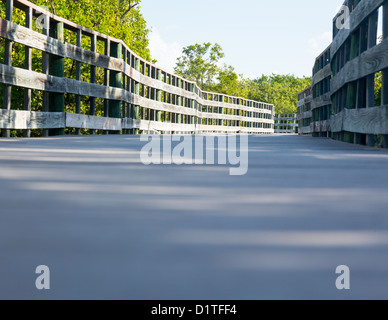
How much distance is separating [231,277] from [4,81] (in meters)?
7.16

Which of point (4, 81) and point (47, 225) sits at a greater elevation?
point (4, 81)

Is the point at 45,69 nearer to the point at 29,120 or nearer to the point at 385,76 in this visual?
the point at 29,120

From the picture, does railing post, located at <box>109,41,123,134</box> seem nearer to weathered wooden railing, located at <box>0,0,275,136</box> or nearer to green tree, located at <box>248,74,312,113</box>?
weathered wooden railing, located at <box>0,0,275,136</box>

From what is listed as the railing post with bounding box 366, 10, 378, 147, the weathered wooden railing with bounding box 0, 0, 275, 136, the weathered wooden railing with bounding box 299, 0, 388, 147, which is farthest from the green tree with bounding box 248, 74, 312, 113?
the railing post with bounding box 366, 10, 378, 147

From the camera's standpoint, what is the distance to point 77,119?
10.6 m

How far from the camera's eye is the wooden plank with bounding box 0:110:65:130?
7649 millimetres

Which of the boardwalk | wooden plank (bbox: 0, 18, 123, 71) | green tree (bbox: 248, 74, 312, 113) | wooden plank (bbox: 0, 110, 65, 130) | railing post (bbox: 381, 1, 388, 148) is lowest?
the boardwalk

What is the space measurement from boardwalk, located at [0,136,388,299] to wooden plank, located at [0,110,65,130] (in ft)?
17.1

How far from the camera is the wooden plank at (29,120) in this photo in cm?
765

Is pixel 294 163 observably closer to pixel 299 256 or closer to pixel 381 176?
pixel 381 176

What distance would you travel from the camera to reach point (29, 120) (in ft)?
27.3

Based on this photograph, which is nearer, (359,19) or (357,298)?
(357,298)
